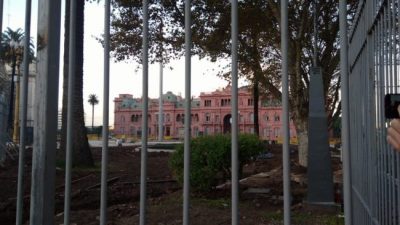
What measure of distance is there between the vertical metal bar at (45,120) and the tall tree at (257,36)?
10.9 meters

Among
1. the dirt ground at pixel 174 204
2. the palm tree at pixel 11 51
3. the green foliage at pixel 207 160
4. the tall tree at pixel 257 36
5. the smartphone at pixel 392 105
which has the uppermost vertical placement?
the tall tree at pixel 257 36

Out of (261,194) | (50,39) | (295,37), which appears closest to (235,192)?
(50,39)

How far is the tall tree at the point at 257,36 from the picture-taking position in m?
13.8

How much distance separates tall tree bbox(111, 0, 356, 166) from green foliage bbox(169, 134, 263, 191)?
481 centimetres

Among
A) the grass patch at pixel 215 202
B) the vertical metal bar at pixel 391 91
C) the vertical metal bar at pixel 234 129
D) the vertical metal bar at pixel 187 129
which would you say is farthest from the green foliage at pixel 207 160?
the vertical metal bar at pixel 234 129

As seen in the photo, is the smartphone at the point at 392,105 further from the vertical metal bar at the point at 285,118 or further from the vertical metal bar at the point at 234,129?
the vertical metal bar at the point at 234,129

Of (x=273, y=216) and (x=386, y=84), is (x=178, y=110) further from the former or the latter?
(x=273, y=216)

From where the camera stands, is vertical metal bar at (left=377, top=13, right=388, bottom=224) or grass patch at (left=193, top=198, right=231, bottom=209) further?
grass patch at (left=193, top=198, right=231, bottom=209)

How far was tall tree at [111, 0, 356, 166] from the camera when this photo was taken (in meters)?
13.8

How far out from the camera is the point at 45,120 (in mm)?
2299

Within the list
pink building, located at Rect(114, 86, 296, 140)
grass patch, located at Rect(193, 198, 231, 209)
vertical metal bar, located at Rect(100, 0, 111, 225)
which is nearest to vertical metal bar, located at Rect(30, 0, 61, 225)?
vertical metal bar, located at Rect(100, 0, 111, 225)

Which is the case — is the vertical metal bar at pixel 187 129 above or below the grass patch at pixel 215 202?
above

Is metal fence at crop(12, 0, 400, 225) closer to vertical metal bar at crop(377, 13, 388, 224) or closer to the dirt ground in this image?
vertical metal bar at crop(377, 13, 388, 224)

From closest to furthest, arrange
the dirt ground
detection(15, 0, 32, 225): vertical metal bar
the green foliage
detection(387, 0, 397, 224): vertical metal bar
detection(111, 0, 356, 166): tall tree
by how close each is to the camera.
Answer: detection(387, 0, 397, 224): vertical metal bar < detection(15, 0, 32, 225): vertical metal bar < the dirt ground < the green foliage < detection(111, 0, 356, 166): tall tree
